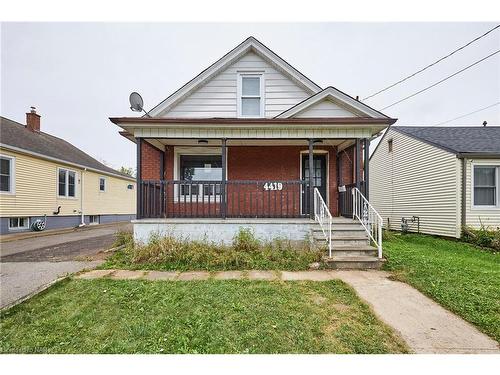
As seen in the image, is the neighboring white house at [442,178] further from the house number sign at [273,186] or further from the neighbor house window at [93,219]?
the neighbor house window at [93,219]

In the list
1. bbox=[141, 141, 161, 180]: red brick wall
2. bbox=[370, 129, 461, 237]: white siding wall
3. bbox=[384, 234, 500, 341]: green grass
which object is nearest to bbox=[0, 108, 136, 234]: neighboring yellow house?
bbox=[141, 141, 161, 180]: red brick wall

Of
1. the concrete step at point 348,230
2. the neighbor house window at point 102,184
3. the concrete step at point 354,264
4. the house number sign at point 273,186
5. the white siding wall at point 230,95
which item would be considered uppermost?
the white siding wall at point 230,95

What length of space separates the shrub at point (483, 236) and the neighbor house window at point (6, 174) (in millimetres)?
18228

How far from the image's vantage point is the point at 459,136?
11.4 m

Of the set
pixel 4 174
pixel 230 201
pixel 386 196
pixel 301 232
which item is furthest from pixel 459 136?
pixel 4 174

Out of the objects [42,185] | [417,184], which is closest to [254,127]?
[417,184]

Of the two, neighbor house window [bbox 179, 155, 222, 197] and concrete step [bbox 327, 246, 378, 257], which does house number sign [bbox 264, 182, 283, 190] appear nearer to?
neighbor house window [bbox 179, 155, 222, 197]

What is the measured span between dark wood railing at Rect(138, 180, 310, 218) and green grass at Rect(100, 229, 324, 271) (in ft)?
3.25

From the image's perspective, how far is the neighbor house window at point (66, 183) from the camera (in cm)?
1362

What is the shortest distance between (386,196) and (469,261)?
8.10m

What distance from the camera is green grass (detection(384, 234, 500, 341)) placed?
3.43 m

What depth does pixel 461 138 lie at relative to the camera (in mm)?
11047

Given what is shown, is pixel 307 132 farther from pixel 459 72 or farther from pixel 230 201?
pixel 459 72

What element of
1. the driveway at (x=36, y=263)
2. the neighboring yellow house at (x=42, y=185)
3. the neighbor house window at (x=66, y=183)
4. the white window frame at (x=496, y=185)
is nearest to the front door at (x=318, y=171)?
the white window frame at (x=496, y=185)
